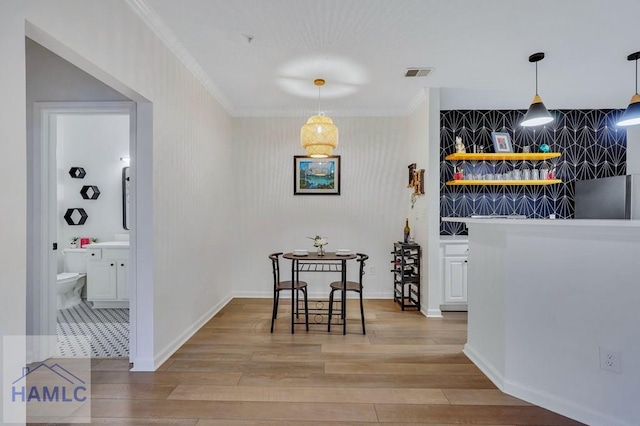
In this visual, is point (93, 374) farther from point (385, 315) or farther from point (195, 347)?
point (385, 315)

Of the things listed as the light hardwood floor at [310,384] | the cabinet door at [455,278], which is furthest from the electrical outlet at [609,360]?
the cabinet door at [455,278]

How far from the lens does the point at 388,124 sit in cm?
453

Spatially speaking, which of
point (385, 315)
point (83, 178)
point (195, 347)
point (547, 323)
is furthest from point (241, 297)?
point (547, 323)

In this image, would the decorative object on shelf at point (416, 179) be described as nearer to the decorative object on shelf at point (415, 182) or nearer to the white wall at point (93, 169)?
the decorative object on shelf at point (415, 182)

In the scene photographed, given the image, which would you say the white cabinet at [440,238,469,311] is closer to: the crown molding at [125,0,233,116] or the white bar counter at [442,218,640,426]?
the white bar counter at [442,218,640,426]

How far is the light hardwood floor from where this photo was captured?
190 centimetres

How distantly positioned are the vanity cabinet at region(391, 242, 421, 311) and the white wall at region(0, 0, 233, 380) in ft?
7.63

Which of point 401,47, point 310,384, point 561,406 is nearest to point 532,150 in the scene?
point 401,47

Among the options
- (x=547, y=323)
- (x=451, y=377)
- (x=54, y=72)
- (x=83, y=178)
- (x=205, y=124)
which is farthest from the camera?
(x=83, y=178)

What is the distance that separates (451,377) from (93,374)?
2714mm

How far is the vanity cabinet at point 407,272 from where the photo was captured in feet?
13.0

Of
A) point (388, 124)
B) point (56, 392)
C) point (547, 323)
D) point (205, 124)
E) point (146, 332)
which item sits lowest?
point (56, 392)

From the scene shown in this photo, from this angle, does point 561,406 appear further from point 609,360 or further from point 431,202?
point 431,202

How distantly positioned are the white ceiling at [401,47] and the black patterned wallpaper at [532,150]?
0.34 metres
